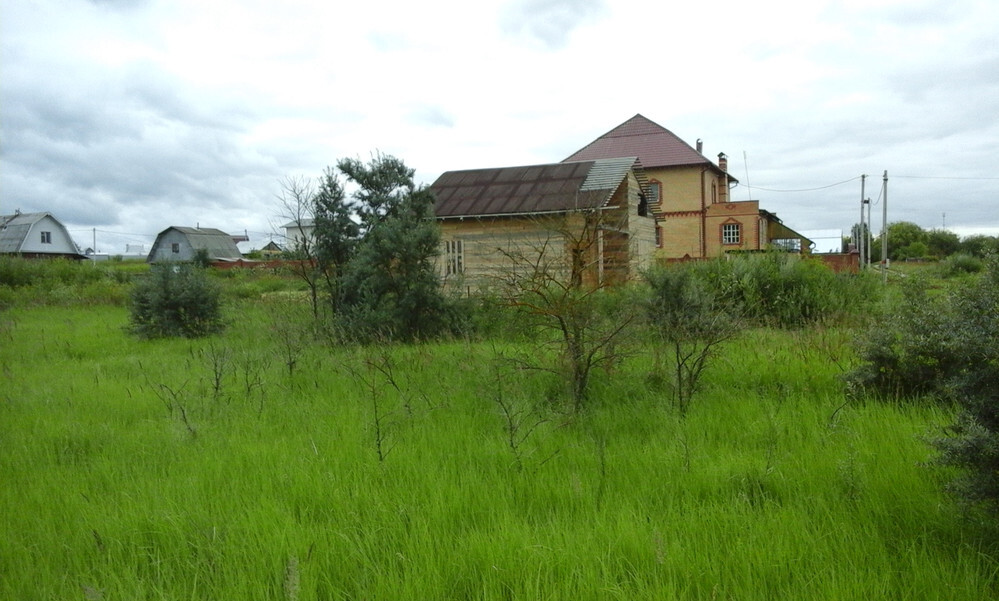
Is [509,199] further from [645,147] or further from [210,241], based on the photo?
[210,241]

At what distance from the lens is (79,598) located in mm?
3291

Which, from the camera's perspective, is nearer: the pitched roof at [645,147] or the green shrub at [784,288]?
the green shrub at [784,288]

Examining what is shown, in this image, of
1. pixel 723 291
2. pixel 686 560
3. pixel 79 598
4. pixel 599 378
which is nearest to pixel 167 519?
pixel 79 598

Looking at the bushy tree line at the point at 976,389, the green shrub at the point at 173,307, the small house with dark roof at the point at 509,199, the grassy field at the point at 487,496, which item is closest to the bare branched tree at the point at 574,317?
the grassy field at the point at 487,496

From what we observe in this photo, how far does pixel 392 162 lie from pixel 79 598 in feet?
44.0

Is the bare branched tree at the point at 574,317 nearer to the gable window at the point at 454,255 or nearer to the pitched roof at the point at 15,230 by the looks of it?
the gable window at the point at 454,255

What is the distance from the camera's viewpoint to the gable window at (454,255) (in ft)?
72.4

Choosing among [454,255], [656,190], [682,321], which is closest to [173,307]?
[454,255]

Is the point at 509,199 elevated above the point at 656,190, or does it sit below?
below

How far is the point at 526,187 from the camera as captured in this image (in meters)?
22.1

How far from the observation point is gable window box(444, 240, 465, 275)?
22.1 m

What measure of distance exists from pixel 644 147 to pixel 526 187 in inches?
971

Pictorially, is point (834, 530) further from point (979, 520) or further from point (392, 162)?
point (392, 162)

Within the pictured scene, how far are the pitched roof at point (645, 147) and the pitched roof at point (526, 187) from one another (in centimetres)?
2131
